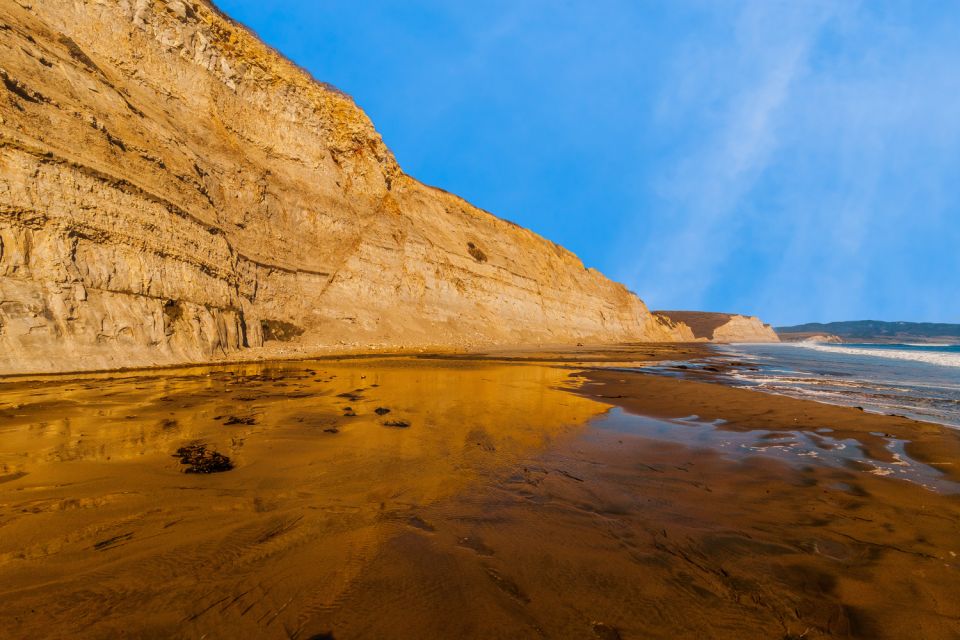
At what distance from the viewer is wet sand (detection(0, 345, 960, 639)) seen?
1.96m

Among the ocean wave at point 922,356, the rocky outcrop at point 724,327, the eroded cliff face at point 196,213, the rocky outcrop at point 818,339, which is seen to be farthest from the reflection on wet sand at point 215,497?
the rocky outcrop at point 818,339

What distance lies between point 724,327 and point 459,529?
120884mm

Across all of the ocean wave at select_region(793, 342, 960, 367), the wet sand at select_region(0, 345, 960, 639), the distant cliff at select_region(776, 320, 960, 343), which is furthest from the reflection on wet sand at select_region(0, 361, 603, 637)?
the distant cliff at select_region(776, 320, 960, 343)

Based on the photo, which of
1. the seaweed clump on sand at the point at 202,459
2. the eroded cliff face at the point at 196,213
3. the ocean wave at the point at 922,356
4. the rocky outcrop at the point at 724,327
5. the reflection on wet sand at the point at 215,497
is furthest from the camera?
the rocky outcrop at the point at 724,327

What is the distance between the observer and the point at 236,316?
1644 cm

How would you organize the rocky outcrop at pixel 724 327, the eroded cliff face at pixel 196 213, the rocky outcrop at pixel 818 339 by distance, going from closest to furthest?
the eroded cliff face at pixel 196 213 < the rocky outcrop at pixel 724 327 < the rocky outcrop at pixel 818 339

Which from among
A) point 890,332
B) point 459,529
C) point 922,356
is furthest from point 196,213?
point 890,332

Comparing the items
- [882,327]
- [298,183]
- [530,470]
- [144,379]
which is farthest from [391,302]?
[882,327]

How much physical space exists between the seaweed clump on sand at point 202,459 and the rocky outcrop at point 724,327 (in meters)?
104

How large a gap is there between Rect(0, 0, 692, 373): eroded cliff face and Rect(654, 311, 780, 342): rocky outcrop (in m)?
85.5

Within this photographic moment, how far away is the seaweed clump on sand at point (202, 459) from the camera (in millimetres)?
3752

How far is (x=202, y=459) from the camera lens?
4.01m

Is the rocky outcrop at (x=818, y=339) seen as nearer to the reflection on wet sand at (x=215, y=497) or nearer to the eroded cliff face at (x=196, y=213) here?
the eroded cliff face at (x=196, y=213)

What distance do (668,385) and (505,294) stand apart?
80.9 ft
